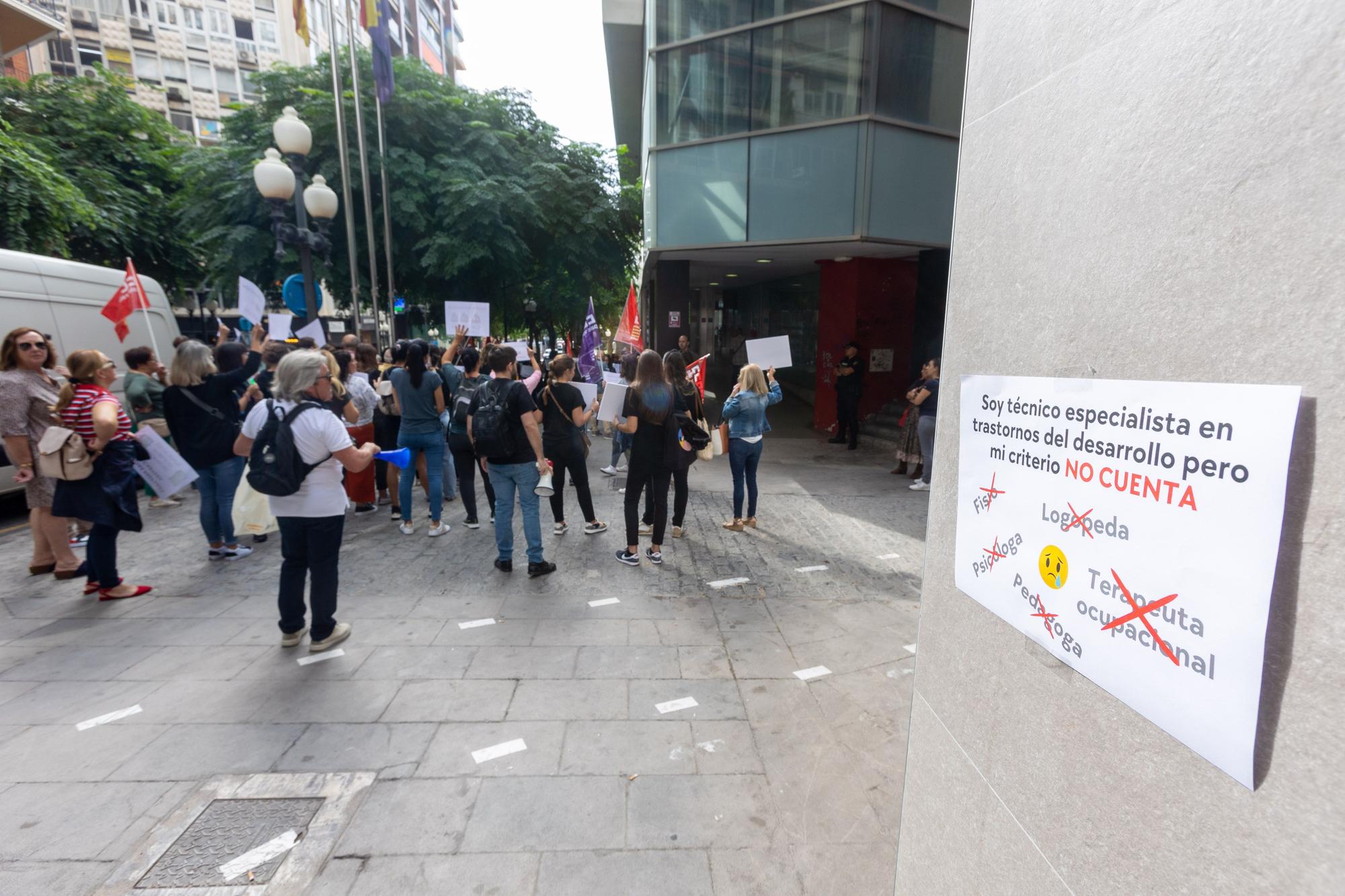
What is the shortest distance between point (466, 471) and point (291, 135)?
229 inches

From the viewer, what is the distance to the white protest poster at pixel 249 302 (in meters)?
8.71

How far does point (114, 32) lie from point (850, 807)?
6065 cm

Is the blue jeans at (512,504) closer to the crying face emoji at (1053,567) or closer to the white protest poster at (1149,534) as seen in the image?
the white protest poster at (1149,534)

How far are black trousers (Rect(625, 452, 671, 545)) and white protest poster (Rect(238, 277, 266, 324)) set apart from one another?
6.38 meters

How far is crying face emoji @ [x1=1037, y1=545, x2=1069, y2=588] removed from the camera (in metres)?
1.37

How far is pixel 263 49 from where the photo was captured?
147 ft

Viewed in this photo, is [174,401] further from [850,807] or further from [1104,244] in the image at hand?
[1104,244]

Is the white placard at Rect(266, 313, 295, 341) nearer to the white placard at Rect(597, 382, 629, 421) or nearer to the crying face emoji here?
the white placard at Rect(597, 382, 629, 421)

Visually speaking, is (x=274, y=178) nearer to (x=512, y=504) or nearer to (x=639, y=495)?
(x=512, y=504)

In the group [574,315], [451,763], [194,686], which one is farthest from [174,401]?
[574,315]

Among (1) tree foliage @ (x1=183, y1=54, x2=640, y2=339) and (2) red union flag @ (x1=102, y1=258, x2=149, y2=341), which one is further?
(1) tree foliage @ (x1=183, y1=54, x2=640, y2=339)

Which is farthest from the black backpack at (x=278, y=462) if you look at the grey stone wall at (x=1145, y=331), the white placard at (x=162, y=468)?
the grey stone wall at (x=1145, y=331)

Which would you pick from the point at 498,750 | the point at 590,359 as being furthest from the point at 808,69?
the point at 498,750

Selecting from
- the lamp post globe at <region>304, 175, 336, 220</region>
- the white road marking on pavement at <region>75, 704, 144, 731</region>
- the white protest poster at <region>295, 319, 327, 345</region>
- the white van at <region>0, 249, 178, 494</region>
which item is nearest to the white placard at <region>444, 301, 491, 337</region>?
the white protest poster at <region>295, 319, 327, 345</region>
